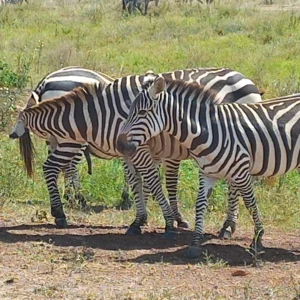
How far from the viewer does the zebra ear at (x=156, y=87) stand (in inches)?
251

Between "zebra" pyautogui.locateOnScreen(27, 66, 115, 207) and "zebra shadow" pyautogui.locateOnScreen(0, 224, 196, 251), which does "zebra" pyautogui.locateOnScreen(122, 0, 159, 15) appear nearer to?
"zebra" pyautogui.locateOnScreen(27, 66, 115, 207)

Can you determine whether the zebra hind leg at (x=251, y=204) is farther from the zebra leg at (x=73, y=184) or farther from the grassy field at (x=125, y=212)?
the zebra leg at (x=73, y=184)

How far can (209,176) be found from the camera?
653cm

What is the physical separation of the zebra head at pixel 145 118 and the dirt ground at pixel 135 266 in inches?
38.3

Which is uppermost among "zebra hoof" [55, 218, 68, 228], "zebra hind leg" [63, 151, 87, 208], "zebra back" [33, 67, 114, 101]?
"zebra back" [33, 67, 114, 101]

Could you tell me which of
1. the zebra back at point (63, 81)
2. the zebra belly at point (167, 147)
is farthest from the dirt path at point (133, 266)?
the zebra back at point (63, 81)

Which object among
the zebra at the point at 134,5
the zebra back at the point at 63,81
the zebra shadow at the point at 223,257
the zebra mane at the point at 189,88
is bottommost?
the zebra shadow at the point at 223,257

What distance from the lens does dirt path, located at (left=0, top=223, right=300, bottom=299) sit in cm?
523

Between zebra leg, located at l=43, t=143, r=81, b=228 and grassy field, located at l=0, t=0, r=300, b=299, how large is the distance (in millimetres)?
194

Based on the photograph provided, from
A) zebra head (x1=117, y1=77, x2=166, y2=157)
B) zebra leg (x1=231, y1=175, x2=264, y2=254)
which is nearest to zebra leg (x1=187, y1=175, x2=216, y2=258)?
zebra leg (x1=231, y1=175, x2=264, y2=254)

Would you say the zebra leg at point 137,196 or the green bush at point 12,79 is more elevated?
the green bush at point 12,79

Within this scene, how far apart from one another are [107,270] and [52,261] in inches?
19.3

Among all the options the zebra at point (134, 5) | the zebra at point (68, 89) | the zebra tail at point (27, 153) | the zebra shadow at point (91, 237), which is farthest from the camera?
the zebra at point (134, 5)

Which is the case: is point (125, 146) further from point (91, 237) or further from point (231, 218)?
point (231, 218)
